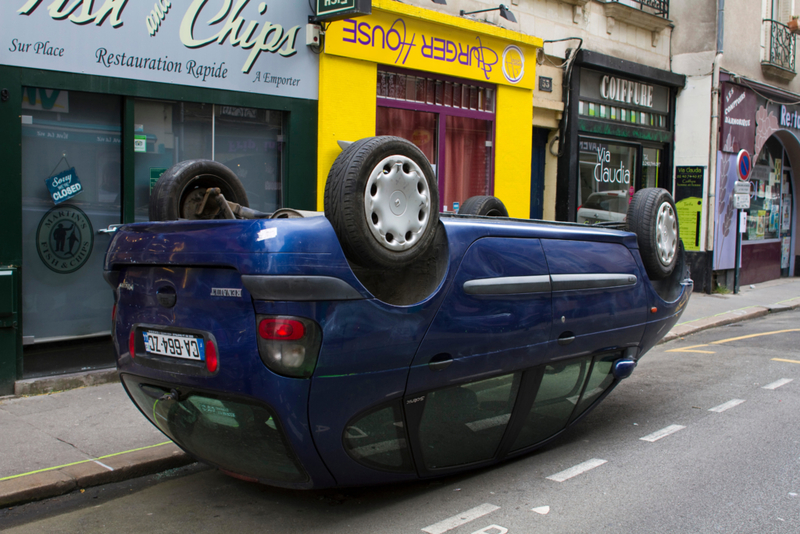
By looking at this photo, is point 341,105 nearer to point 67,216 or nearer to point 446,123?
point 446,123

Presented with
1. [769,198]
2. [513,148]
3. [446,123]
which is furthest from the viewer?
[769,198]

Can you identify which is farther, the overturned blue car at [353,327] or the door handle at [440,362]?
the door handle at [440,362]

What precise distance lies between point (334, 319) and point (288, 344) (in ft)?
0.77

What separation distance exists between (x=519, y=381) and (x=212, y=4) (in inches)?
221

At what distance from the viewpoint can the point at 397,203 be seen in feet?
11.3

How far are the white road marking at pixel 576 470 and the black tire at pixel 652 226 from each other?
1561 millimetres

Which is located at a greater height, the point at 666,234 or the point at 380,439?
the point at 666,234

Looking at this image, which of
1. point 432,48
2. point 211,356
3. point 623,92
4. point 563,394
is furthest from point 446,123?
point 211,356

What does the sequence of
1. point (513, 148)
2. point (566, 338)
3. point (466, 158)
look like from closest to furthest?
point (566, 338) < point (466, 158) < point (513, 148)

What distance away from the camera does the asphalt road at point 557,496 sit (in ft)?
12.1

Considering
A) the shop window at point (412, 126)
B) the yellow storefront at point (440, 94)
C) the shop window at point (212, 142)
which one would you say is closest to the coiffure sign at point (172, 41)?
the shop window at point (212, 142)

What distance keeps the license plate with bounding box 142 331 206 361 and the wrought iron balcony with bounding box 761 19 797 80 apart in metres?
17.3

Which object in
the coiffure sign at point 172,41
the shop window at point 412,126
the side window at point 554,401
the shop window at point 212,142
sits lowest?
the side window at point 554,401

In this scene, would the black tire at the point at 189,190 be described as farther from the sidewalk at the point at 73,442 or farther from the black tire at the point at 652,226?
the black tire at the point at 652,226
